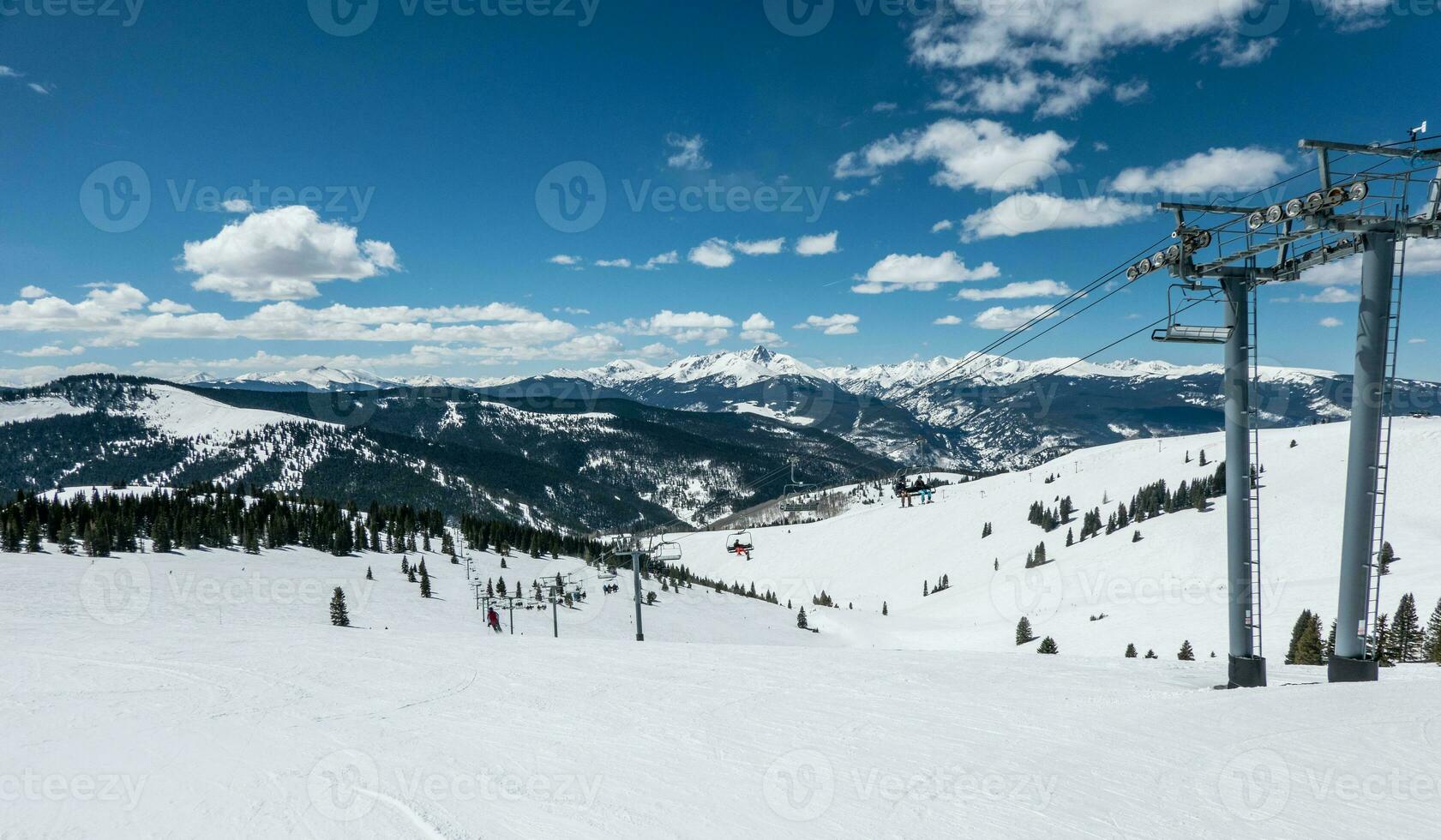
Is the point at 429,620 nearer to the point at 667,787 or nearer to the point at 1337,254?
the point at 667,787

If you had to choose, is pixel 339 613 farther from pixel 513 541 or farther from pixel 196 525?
pixel 513 541

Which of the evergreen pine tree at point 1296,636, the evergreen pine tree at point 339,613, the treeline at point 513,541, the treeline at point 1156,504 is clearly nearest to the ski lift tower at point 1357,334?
the evergreen pine tree at point 1296,636

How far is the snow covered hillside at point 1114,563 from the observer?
6869 cm

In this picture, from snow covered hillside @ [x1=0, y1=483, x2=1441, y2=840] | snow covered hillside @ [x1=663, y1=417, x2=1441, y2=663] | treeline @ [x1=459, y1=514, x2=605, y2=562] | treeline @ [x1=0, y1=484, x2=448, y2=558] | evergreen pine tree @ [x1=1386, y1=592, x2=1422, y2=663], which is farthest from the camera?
treeline @ [x1=459, y1=514, x2=605, y2=562]

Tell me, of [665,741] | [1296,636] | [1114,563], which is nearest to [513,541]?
[1114,563]

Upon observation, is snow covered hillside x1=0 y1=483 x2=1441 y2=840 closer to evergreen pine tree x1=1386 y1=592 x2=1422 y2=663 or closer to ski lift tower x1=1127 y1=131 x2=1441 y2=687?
ski lift tower x1=1127 y1=131 x2=1441 y2=687

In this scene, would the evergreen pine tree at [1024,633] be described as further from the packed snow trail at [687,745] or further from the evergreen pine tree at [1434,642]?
the packed snow trail at [687,745]

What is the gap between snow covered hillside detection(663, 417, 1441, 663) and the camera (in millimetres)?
68688

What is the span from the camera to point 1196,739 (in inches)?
431

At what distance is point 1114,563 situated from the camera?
348 feet

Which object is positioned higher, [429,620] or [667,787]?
[667,787]

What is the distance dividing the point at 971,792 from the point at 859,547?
7204 inches

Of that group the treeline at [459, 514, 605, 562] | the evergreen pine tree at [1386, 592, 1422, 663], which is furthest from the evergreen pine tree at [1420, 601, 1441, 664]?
the treeline at [459, 514, 605, 562]

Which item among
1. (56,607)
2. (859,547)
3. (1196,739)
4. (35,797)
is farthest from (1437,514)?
(56,607)
